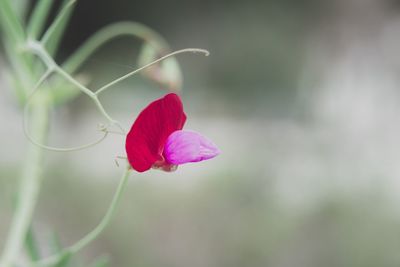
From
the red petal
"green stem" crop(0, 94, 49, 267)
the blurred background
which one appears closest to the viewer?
the red petal

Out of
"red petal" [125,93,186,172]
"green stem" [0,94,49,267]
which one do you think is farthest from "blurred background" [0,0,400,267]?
"red petal" [125,93,186,172]

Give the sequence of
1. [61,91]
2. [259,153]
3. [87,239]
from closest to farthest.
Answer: [87,239], [61,91], [259,153]

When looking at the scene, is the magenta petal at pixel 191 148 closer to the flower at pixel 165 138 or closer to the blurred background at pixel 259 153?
the flower at pixel 165 138

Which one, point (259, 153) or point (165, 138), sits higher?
point (259, 153)

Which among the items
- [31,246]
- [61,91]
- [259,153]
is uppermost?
[259,153]

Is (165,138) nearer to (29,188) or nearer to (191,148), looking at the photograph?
(191,148)

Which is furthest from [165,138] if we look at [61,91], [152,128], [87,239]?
[61,91]

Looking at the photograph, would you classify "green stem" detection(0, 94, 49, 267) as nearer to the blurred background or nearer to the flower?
the blurred background
